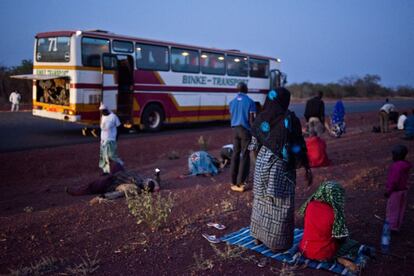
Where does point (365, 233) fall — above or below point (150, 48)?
below

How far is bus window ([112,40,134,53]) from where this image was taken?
13827 millimetres

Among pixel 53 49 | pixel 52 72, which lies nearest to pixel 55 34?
pixel 53 49

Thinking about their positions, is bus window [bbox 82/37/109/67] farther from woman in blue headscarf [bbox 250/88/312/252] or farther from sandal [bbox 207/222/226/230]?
woman in blue headscarf [bbox 250/88/312/252]

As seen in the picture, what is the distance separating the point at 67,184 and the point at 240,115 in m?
3.70

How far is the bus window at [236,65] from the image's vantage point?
18.9 metres

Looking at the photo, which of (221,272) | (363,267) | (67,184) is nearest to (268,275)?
(221,272)

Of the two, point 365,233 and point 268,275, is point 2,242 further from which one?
point 365,233

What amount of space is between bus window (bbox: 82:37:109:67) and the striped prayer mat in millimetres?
9855

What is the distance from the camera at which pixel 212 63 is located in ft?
59.0

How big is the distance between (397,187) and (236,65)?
48.8ft

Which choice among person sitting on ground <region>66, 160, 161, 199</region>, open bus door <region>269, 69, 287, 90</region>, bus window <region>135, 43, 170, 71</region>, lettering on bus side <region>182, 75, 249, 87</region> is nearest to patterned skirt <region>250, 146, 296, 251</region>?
person sitting on ground <region>66, 160, 161, 199</region>

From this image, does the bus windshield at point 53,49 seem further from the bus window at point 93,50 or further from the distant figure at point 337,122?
the distant figure at point 337,122

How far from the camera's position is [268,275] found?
3.83 meters

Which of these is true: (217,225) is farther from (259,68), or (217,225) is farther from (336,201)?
(259,68)
